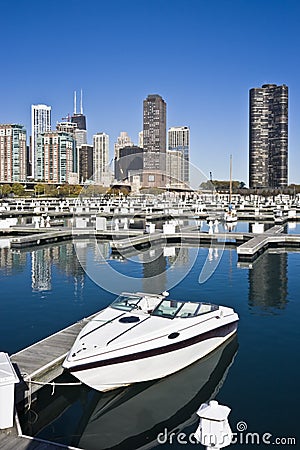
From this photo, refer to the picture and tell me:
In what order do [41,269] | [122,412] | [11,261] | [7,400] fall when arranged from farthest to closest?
[11,261] → [41,269] → [122,412] → [7,400]

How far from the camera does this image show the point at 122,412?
8.52 meters

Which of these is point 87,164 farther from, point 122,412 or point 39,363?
point 122,412

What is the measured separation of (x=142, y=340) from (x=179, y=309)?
1594mm

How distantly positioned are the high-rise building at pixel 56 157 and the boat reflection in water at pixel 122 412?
144480 millimetres

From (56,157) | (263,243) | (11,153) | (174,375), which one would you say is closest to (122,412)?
(174,375)

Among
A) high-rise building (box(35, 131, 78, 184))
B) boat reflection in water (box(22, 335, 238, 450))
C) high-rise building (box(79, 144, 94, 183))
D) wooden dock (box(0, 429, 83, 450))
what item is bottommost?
boat reflection in water (box(22, 335, 238, 450))

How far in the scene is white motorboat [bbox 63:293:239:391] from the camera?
8.52 meters

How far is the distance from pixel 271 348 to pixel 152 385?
368 centimetres

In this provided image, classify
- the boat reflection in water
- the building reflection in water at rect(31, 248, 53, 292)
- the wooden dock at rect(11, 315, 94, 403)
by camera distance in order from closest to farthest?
the boat reflection in water < the wooden dock at rect(11, 315, 94, 403) < the building reflection in water at rect(31, 248, 53, 292)

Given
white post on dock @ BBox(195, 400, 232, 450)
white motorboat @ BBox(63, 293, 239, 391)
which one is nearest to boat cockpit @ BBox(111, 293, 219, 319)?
white motorboat @ BBox(63, 293, 239, 391)

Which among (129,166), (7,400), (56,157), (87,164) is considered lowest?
(7,400)

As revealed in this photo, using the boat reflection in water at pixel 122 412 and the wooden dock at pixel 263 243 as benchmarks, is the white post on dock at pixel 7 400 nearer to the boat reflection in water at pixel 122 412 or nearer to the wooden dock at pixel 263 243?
the boat reflection in water at pixel 122 412

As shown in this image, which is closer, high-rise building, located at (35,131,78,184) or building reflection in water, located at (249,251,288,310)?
building reflection in water, located at (249,251,288,310)

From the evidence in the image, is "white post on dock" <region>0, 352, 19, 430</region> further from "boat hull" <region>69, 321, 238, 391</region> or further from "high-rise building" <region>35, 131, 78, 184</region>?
"high-rise building" <region>35, 131, 78, 184</region>
